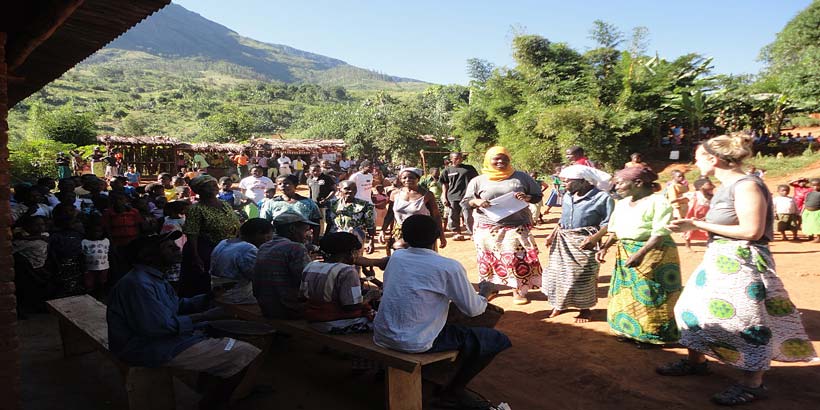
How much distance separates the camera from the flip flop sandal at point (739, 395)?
3.27 m

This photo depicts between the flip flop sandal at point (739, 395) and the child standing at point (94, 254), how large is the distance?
6246 millimetres

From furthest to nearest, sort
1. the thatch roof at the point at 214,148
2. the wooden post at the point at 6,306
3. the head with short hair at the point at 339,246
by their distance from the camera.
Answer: the thatch roof at the point at 214,148 < the head with short hair at the point at 339,246 < the wooden post at the point at 6,306

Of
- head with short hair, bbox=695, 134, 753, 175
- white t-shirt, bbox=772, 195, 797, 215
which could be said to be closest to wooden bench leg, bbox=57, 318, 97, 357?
head with short hair, bbox=695, 134, 753, 175

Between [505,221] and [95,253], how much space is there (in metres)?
4.72

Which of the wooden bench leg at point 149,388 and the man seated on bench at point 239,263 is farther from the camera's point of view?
the man seated on bench at point 239,263

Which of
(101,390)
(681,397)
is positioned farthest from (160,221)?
(681,397)

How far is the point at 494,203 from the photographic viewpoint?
5.36 meters

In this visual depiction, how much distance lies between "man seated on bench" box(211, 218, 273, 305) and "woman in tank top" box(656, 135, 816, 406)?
3284 mm

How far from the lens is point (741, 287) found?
3.20 m

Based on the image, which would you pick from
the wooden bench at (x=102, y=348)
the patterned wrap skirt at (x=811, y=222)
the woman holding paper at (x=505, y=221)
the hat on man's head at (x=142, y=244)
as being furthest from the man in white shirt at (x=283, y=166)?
the hat on man's head at (x=142, y=244)

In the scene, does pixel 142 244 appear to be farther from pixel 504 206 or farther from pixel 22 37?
pixel 504 206

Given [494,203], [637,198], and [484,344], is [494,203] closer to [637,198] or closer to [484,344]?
[637,198]

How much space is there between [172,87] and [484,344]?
88.5 meters

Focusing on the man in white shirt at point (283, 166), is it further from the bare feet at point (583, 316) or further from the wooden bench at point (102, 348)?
the bare feet at point (583, 316)
